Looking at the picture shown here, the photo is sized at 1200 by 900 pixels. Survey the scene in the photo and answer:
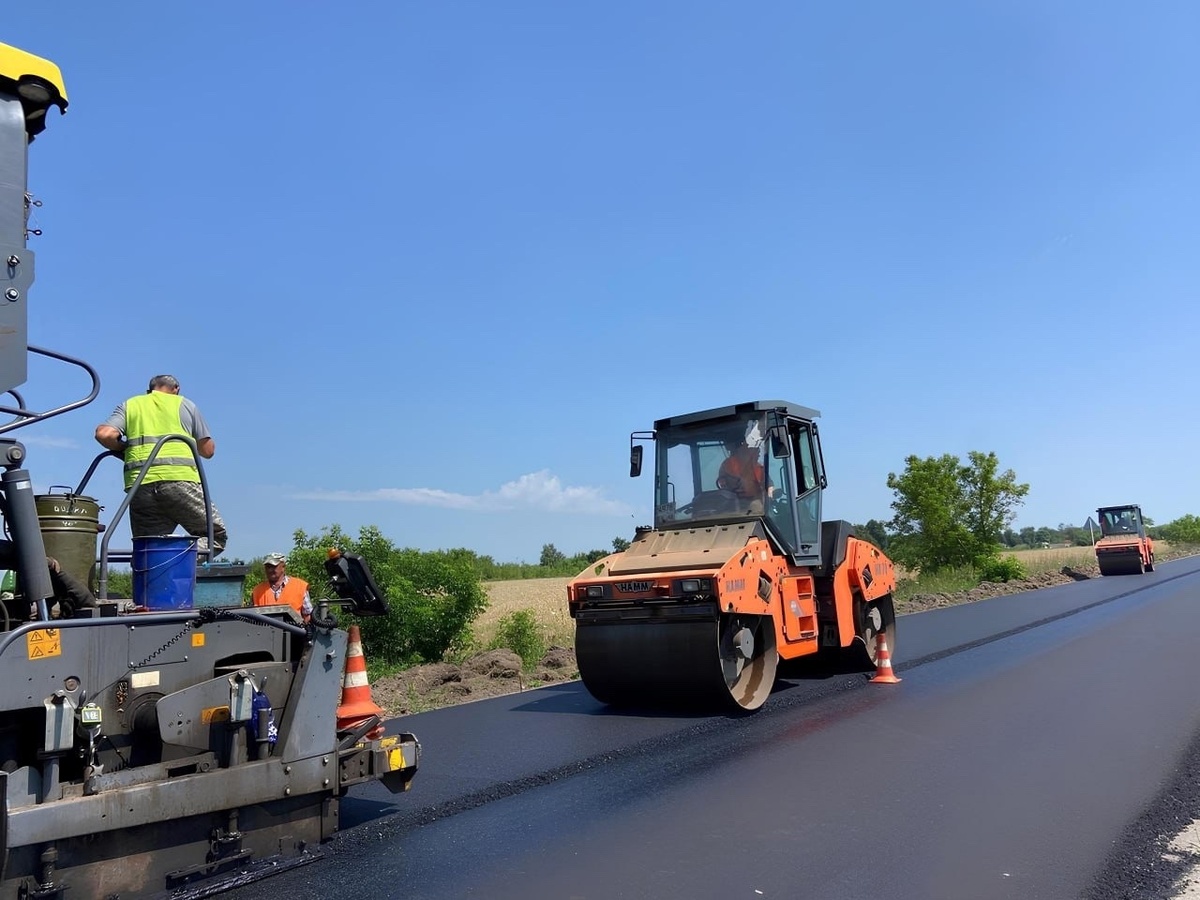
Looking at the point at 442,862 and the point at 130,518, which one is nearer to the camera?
the point at 442,862

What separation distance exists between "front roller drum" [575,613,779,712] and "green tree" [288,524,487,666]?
587 cm

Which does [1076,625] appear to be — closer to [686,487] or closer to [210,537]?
[686,487]

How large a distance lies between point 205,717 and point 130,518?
3.72ft

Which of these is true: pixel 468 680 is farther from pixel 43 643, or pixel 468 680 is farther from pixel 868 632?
pixel 43 643

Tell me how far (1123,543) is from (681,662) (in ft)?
89.7

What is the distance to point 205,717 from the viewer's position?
3852 mm

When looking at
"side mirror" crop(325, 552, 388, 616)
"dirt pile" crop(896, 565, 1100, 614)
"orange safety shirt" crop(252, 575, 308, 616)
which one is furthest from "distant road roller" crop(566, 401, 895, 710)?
"dirt pile" crop(896, 565, 1100, 614)

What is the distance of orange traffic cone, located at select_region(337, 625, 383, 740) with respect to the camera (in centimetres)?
458

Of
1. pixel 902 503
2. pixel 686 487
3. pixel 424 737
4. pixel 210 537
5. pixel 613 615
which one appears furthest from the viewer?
pixel 902 503

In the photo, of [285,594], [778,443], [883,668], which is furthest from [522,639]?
[285,594]

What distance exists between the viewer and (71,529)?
12.7 feet

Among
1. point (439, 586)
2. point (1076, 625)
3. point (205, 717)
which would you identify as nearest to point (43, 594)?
point (205, 717)

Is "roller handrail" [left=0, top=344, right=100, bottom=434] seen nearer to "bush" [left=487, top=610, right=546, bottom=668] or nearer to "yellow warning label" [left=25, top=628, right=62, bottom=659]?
"yellow warning label" [left=25, top=628, right=62, bottom=659]

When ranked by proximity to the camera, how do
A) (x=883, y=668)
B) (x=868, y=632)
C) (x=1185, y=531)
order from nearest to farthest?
(x=883, y=668), (x=868, y=632), (x=1185, y=531)
